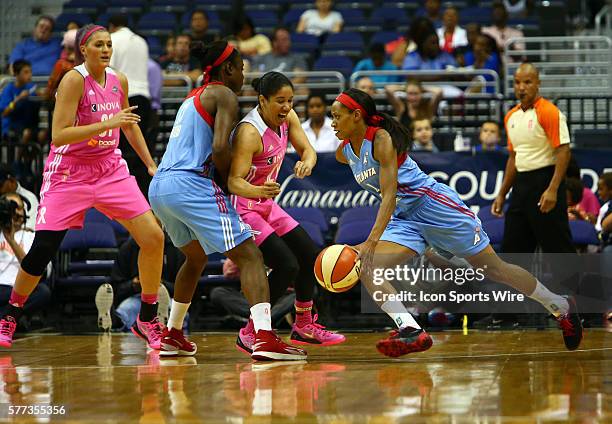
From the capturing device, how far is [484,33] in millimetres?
13977

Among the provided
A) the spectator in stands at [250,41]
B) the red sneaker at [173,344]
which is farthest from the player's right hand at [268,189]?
the spectator in stands at [250,41]

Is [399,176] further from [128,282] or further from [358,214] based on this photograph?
[128,282]

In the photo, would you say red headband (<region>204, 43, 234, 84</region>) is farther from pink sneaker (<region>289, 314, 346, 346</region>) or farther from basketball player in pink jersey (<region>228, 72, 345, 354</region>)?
pink sneaker (<region>289, 314, 346, 346</region>)

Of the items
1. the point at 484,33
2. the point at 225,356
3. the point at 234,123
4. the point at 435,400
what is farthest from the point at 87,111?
the point at 484,33

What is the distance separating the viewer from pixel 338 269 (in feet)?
20.8

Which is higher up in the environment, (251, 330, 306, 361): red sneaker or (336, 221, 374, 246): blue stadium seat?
(336, 221, 374, 246): blue stadium seat

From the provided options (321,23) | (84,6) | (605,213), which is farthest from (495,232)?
(84,6)

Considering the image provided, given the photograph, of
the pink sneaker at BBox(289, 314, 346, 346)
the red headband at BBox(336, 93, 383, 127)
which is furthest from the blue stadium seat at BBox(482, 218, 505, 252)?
the red headband at BBox(336, 93, 383, 127)

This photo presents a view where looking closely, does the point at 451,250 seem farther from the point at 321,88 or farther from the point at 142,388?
the point at 321,88

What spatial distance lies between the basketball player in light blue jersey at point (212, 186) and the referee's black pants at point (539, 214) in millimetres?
3084

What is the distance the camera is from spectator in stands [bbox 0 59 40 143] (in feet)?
40.7

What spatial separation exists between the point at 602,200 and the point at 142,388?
6344 mm

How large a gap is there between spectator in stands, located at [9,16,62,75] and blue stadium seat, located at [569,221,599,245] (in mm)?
7956

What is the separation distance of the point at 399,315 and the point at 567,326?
1147 millimetres
